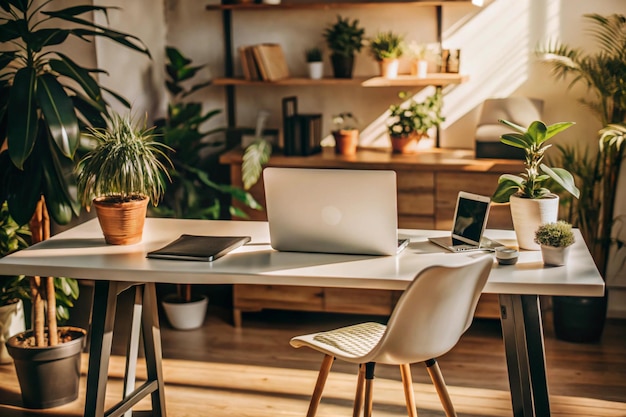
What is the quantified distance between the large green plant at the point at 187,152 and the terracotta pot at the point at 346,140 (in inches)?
21.7

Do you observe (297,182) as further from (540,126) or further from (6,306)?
(6,306)

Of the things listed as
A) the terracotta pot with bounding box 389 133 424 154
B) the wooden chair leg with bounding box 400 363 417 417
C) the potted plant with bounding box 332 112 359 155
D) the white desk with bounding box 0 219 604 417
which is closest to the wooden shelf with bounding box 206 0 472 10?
the potted plant with bounding box 332 112 359 155

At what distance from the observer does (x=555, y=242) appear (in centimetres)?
257

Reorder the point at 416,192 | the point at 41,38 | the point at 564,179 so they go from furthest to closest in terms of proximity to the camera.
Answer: the point at 416,192 → the point at 41,38 → the point at 564,179

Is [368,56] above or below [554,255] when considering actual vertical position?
above

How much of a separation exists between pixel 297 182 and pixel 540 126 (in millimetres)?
854

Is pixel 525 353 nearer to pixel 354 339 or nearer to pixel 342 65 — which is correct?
pixel 354 339

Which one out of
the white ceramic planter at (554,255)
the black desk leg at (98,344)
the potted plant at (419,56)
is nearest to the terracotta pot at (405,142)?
the potted plant at (419,56)

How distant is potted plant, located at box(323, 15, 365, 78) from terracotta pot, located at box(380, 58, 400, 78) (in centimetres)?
18

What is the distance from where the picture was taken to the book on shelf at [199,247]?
2705 millimetres

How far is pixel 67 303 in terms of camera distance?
153 inches

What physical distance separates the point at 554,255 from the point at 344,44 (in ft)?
7.19

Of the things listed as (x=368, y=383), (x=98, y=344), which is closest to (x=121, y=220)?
(x=98, y=344)

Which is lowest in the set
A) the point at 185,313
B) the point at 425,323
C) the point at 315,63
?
the point at 185,313
